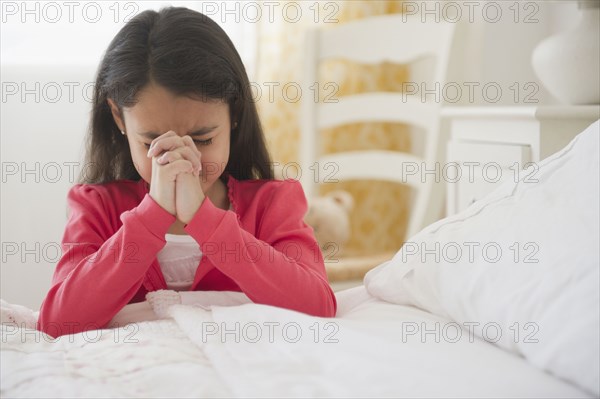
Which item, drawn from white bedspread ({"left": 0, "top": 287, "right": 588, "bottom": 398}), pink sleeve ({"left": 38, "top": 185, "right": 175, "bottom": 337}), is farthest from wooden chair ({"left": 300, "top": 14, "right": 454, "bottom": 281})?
white bedspread ({"left": 0, "top": 287, "right": 588, "bottom": 398})

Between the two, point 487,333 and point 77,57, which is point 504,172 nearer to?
point 487,333

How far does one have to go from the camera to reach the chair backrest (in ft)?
7.31

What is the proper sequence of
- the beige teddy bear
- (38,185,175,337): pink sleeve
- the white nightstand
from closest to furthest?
(38,185,175,337): pink sleeve < the white nightstand < the beige teddy bear

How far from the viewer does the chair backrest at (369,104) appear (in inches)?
87.7

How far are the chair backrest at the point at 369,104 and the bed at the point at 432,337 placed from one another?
1303 mm

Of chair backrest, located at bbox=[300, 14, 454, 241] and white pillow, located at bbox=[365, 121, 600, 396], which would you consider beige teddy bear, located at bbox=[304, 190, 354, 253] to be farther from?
white pillow, located at bbox=[365, 121, 600, 396]

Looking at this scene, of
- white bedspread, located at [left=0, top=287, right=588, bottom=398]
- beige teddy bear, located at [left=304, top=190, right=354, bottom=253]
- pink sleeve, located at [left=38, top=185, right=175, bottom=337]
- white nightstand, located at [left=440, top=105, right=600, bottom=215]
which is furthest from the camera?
beige teddy bear, located at [left=304, top=190, right=354, bottom=253]

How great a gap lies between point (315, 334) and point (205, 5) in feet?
5.82

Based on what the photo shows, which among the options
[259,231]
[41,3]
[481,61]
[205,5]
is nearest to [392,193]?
[481,61]

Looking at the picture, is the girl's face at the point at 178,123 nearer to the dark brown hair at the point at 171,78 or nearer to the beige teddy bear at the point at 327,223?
the dark brown hair at the point at 171,78

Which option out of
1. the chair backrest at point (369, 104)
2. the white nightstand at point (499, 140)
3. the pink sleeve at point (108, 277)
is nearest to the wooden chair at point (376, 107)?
the chair backrest at point (369, 104)

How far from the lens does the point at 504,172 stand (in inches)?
61.6

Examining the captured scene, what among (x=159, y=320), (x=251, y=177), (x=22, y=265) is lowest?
(x=22, y=265)

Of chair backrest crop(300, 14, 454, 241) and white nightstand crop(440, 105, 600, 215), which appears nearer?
white nightstand crop(440, 105, 600, 215)
